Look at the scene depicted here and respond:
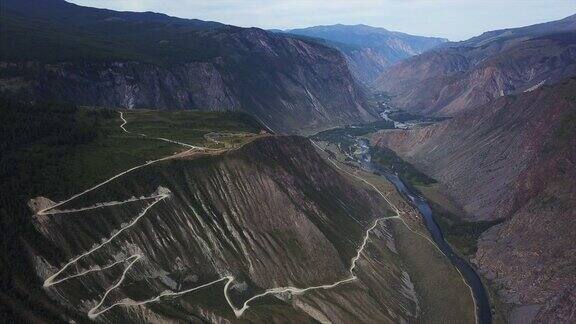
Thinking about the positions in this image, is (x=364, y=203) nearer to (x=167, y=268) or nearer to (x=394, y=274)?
(x=394, y=274)

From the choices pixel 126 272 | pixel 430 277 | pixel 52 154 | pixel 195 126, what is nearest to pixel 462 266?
pixel 430 277

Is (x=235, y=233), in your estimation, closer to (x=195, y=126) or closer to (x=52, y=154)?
(x=52, y=154)

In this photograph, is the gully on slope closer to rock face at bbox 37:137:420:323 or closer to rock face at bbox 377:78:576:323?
rock face at bbox 37:137:420:323

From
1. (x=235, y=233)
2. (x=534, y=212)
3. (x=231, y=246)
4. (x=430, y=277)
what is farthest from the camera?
(x=534, y=212)

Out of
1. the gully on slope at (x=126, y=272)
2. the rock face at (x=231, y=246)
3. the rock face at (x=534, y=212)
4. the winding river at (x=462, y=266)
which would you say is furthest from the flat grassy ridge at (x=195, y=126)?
the rock face at (x=534, y=212)

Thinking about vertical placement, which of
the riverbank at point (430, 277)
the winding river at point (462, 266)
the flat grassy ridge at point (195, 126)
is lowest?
the winding river at point (462, 266)

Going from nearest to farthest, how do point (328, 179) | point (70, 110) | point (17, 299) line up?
1. point (17, 299)
2. point (70, 110)
3. point (328, 179)

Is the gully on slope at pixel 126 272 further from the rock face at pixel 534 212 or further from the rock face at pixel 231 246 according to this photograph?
the rock face at pixel 534 212

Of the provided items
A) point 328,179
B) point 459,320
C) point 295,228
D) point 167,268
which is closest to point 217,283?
point 167,268
